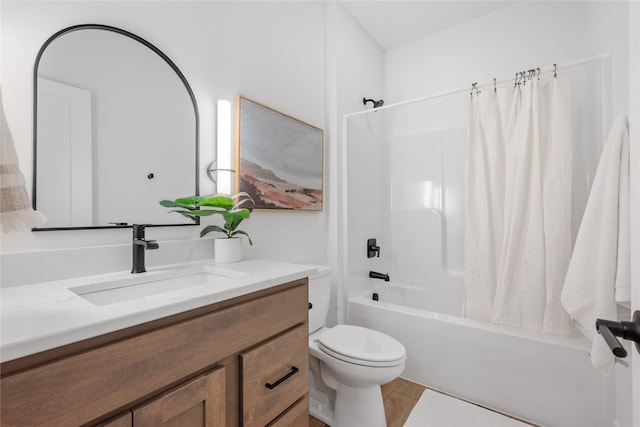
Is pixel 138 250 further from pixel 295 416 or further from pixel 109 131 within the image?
pixel 295 416

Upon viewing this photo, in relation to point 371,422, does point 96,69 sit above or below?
above

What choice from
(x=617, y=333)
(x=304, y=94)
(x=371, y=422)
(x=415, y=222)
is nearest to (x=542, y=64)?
(x=415, y=222)

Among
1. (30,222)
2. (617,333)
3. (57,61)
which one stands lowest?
(617,333)

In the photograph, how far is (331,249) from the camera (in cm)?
213

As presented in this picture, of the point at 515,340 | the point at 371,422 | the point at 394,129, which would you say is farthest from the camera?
the point at 394,129

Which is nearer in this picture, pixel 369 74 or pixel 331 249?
pixel 331 249

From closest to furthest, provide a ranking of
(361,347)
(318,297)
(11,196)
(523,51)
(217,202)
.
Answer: (11,196), (217,202), (361,347), (318,297), (523,51)

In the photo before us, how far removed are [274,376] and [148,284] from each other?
536 mm

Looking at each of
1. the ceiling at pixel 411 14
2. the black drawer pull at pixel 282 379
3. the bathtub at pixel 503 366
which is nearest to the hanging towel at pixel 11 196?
the black drawer pull at pixel 282 379

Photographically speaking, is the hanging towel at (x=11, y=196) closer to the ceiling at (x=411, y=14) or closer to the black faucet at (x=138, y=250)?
the black faucet at (x=138, y=250)

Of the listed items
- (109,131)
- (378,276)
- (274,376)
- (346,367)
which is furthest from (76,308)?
(378,276)

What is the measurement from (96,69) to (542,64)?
8.87 feet

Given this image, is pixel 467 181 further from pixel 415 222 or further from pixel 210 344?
pixel 210 344

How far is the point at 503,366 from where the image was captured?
159 centimetres
